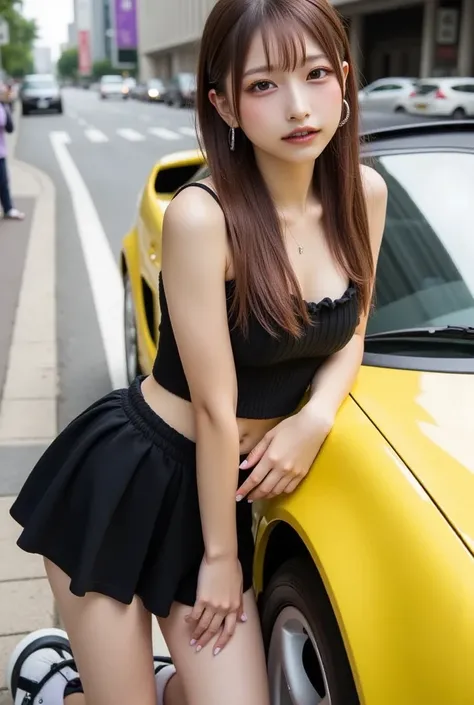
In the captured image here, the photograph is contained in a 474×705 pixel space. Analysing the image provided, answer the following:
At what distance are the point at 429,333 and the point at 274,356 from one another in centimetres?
58

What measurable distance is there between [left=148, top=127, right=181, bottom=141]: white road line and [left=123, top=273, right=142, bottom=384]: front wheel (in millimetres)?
18412

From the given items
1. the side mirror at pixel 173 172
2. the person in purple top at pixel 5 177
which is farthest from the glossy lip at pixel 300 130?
the person in purple top at pixel 5 177

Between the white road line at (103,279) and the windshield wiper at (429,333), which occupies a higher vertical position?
the windshield wiper at (429,333)

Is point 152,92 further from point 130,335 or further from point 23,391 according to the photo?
point 130,335

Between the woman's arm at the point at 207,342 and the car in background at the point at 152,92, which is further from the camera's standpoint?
the car in background at the point at 152,92

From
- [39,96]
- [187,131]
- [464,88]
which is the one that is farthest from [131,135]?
[39,96]

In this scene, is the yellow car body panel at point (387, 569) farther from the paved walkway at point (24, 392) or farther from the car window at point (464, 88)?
the car window at point (464, 88)

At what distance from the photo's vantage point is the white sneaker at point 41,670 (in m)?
2.04

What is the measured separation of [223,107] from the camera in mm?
1601

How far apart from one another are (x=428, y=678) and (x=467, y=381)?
0.73 meters

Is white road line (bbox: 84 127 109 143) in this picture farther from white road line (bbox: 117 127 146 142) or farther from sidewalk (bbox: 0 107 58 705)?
sidewalk (bbox: 0 107 58 705)

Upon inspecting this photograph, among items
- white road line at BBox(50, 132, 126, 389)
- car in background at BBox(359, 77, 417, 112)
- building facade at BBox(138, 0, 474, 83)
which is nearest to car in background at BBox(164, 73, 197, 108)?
building facade at BBox(138, 0, 474, 83)

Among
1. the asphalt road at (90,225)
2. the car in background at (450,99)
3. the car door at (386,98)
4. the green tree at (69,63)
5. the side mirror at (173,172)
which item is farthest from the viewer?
the green tree at (69,63)

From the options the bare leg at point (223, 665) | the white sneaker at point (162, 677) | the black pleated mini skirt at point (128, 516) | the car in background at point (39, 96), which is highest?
the black pleated mini skirt at point (128, 516)
